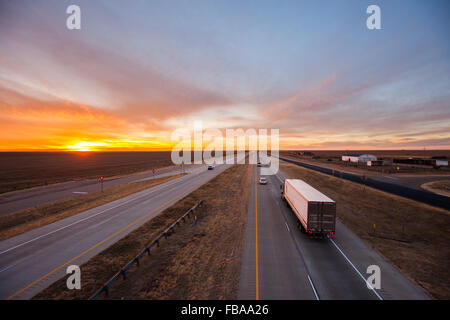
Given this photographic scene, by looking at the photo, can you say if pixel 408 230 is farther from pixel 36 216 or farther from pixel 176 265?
pixel 36 216

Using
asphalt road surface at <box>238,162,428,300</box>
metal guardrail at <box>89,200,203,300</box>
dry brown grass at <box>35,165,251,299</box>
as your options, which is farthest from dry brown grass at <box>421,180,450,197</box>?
metal guardrail at <box>89,200,203,300</box>

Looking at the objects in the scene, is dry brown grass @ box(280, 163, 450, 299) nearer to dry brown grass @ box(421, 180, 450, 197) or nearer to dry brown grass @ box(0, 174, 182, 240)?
dry brown grass @ box(421, 180, 450, 197)

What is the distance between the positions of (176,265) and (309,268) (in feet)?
29.8

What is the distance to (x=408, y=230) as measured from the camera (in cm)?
1753

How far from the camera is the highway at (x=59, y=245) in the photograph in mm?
10188

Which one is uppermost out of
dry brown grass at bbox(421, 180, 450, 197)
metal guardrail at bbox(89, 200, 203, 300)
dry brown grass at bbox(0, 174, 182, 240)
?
dry brown grass at bbox(421, 180, 450, 197)

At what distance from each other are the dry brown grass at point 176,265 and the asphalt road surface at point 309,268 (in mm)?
1234

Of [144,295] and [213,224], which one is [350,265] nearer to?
[213,224]

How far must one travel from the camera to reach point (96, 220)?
61.9ft

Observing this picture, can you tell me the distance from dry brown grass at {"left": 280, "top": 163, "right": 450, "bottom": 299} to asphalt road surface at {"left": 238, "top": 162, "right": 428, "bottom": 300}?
45.9 inches

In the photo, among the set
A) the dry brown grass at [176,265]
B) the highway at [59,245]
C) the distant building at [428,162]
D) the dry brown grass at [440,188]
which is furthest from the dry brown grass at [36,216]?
the distant building at [428,162]

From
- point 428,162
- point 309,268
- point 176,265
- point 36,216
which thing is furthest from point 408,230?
point 428,162

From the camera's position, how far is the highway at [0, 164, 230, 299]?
1019 centimetres
